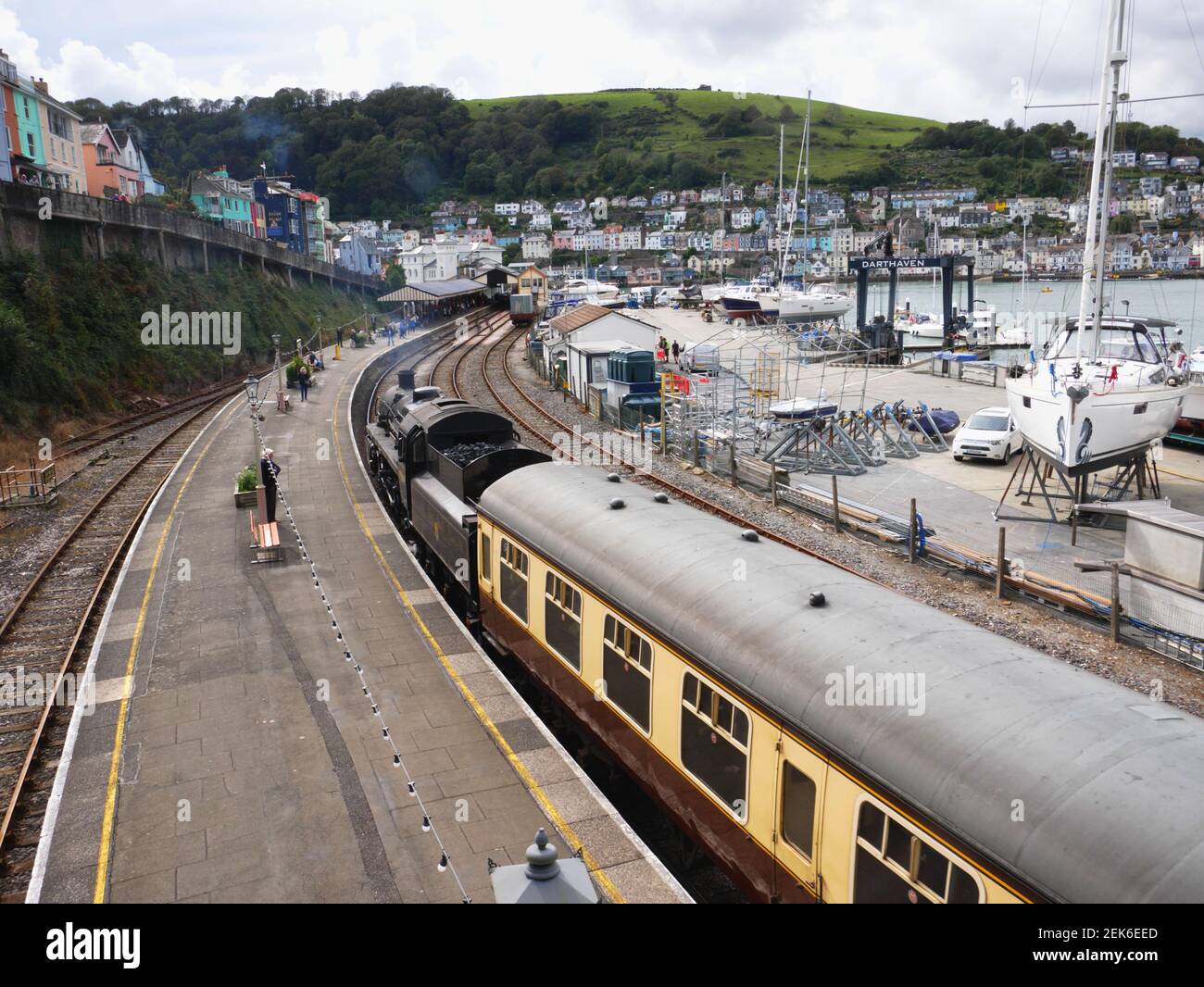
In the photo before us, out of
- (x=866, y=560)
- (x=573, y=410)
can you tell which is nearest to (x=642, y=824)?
(x=866, y=560)

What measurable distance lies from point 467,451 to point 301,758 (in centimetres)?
767

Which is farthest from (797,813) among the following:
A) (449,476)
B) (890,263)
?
(890,263)

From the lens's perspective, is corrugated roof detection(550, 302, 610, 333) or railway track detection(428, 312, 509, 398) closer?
corrugated roof detection(550, 302, 610, 333)

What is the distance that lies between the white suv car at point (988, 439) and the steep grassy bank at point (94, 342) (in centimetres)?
2963

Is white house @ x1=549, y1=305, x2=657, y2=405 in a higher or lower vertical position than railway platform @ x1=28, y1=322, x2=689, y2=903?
higher

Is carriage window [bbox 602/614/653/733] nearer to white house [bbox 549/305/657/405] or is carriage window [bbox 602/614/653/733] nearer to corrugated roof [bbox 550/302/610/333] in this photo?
white house [bbox 549/305/657/405]

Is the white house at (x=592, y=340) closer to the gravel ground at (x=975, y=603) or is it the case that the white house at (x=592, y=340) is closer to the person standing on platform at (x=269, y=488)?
the gravel ground at (x=975, y=603)

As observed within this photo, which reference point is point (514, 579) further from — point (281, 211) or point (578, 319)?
point (281, 211)

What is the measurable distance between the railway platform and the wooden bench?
0.34m

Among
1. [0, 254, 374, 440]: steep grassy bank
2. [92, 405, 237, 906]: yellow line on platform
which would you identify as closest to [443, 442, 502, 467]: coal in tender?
[92, 405, 237, 906]: yellow line on platform

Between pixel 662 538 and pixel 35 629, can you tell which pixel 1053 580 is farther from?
pixel 35 629

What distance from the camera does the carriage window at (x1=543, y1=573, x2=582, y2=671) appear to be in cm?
1073

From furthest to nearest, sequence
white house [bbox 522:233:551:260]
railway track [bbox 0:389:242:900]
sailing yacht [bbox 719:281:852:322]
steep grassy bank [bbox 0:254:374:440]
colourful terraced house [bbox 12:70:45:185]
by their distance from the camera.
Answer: white house [bbox 522:233:551:260]
sailing yacht [bbox 719:281:852:322]
colourful terraced house [bbox 12:70:45:185]
steep grassy bank [bbox 0:254:374:440]
railway track [bbox 0:389:242:900]

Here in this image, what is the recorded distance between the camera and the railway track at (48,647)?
410 inches
